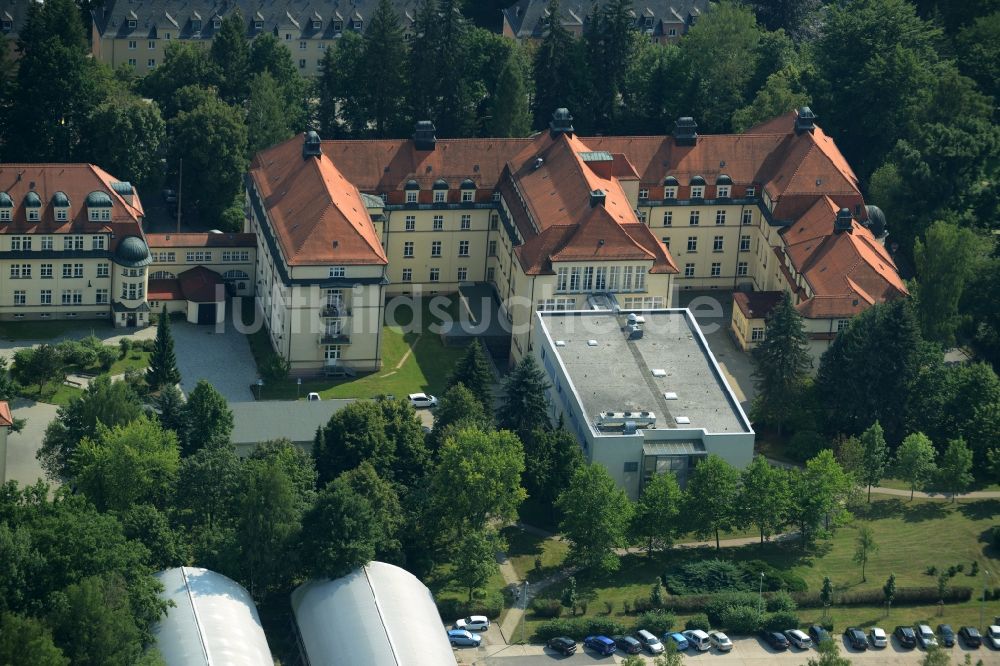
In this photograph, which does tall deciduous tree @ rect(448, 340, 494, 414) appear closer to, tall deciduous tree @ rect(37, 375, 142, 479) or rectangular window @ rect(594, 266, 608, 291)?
rectangular window @ rect(594, 266, 608, 291)

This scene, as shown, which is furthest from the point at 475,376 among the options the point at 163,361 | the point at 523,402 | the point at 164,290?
the point at 164,290

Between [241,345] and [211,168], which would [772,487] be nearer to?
[241,345]

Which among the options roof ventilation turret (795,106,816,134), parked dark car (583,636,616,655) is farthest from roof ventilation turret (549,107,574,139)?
parked dark car (583,636,616,655)

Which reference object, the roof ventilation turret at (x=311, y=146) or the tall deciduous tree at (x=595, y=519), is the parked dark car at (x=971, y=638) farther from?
the roof ventilation turret at (x=311, y=146)

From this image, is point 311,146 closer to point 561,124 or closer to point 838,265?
point 561,124

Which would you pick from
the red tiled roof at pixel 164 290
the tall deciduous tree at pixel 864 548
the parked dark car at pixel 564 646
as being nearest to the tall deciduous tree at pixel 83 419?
the red tiled roof at pixel 164 290

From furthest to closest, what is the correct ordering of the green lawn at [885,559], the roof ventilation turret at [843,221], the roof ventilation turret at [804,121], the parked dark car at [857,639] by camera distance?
the roof ventilation turret at [804,121]
the roof ventilation turret at [843,221]
the green lawn at [885,559]
the parked dark car at [857,639]
